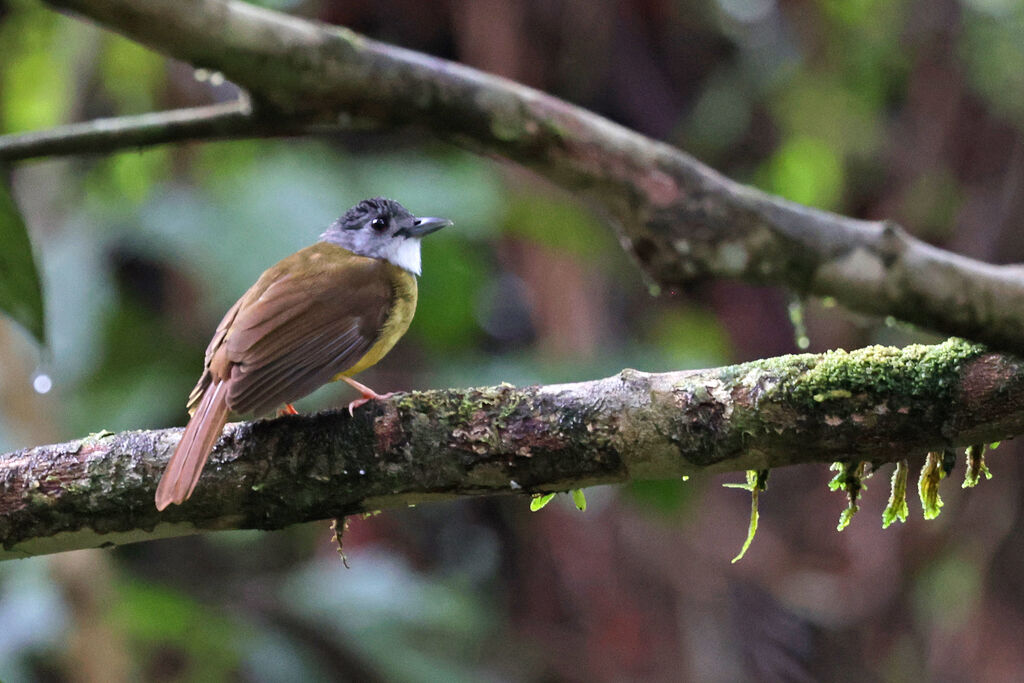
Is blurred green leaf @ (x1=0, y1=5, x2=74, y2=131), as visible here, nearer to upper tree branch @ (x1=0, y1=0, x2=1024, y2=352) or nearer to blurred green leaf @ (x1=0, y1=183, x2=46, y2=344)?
upper tree branch @ (x1=0, y1=0, x2=1024, y2=352)

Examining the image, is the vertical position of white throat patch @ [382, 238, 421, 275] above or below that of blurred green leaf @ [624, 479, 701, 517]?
above

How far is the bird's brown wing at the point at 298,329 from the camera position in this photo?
2.53m

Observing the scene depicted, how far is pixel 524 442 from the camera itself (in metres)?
2.08

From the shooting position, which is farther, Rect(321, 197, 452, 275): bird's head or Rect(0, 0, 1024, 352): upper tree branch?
Rect(321, 197, 452, 275): bird's head

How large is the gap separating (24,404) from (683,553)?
3.43 m

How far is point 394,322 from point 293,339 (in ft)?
1.20

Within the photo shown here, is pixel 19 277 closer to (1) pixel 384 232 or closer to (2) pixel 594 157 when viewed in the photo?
(2) pixel 594 157

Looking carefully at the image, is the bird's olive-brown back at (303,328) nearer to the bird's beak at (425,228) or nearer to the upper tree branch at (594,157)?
the bird's beak at (425,228)

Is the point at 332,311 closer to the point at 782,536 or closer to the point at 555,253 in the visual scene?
the point at 555,253

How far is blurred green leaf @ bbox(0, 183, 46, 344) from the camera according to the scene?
115 cm

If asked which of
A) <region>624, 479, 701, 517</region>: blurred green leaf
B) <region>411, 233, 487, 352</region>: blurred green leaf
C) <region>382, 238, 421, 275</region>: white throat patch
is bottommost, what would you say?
<region>624, 479, 701, 517</region>: blurred green leaf

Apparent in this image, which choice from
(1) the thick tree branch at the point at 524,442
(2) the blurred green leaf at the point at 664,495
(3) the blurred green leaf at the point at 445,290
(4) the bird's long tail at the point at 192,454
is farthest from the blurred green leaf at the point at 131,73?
(1) the thick tree branch at the point at 524,442

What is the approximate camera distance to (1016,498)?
5.39m

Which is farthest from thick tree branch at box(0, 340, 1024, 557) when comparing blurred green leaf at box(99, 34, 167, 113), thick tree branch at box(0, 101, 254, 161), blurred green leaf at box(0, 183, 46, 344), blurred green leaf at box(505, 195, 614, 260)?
blurred green leaf at box(99, 34, 167, 113)
